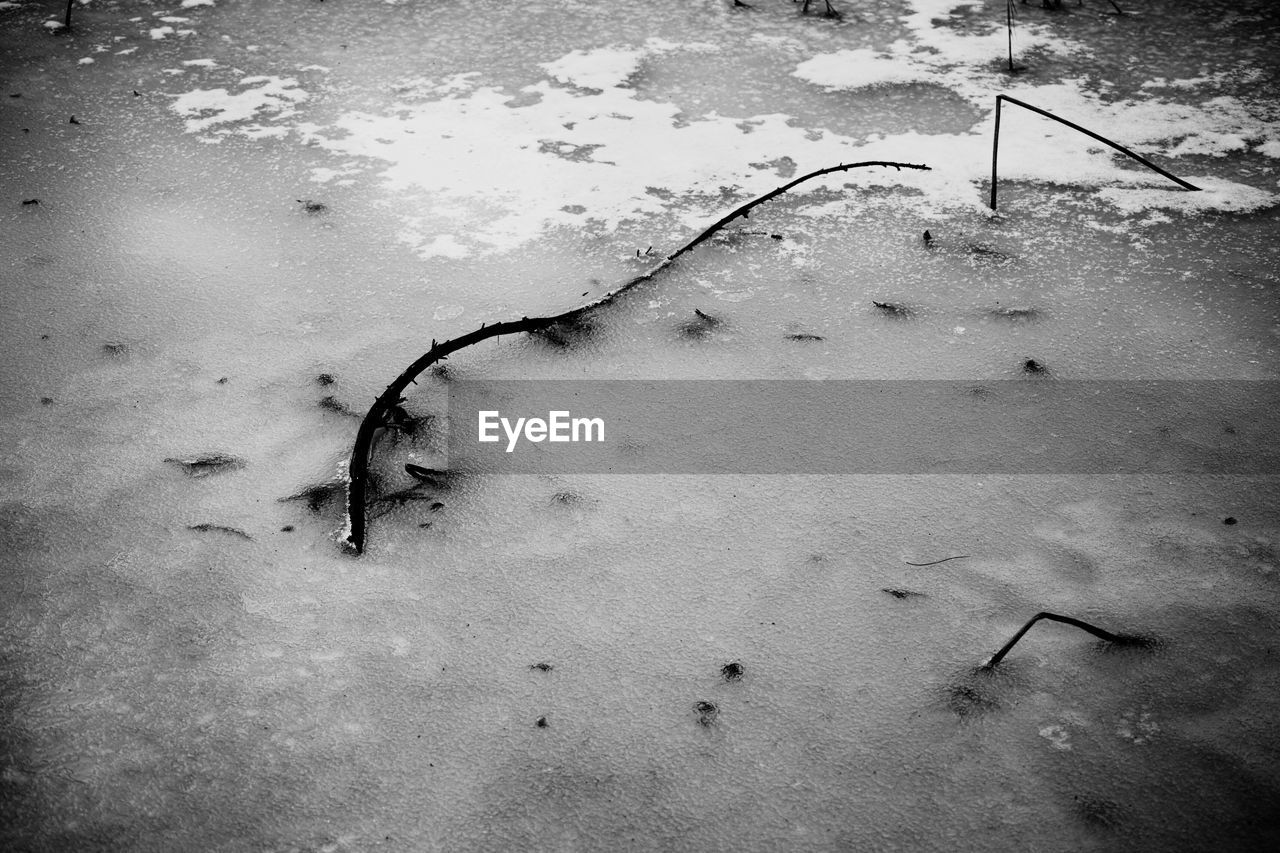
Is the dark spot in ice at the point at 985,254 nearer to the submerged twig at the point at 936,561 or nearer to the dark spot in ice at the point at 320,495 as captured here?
the submerged twig at the point at 936,561

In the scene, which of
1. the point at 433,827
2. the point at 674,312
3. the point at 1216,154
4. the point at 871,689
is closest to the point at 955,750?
the point at 871,689

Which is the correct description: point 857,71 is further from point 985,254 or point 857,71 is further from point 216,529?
point 216,529

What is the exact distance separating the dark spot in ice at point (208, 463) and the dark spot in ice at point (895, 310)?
1.12 metres

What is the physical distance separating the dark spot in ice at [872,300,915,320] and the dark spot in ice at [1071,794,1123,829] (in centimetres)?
90

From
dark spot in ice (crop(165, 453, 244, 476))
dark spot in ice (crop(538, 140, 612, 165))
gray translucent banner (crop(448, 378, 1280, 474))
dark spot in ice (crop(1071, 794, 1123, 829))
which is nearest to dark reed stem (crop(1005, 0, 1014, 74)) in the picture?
dark spot in ice (crop(538, 140, 612, 165))

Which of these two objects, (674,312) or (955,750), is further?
(674,312)

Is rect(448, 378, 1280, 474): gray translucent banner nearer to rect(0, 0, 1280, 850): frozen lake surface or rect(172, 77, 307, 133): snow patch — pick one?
rect(0, 0, 1280, 850): frozen lake surface

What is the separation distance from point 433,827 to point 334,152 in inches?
64.4

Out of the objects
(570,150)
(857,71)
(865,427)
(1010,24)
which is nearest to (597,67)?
(570,150)

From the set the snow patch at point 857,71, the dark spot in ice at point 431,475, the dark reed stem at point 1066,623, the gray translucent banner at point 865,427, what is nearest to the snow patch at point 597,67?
the snow patch at point 857,71

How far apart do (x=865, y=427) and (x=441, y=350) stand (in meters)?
0.70

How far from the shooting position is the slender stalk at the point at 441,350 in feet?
4.08

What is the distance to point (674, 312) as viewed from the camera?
1.64 m

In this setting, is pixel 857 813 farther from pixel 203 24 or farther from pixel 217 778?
pixel 203 24
